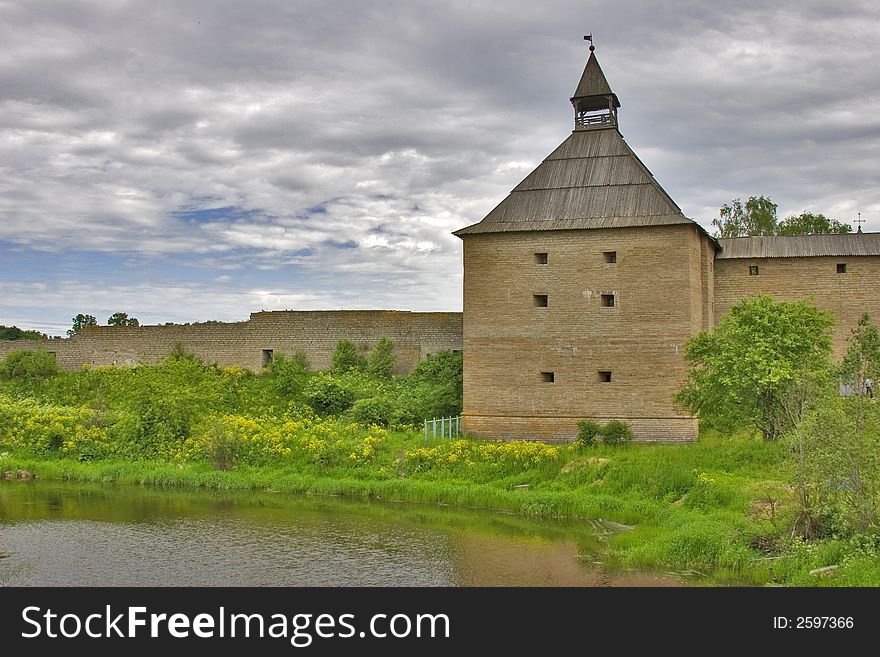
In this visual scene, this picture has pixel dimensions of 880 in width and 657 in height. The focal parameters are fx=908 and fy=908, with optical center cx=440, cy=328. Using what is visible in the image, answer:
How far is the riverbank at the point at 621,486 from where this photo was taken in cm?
1326

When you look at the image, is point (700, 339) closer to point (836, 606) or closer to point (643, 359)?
point (643, 359)

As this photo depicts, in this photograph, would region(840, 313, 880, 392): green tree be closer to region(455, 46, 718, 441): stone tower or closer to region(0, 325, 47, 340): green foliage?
region(455, 46, 718, 441): stone tower

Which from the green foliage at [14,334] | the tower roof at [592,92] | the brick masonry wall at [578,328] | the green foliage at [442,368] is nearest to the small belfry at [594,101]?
the tower roof at [592,92]

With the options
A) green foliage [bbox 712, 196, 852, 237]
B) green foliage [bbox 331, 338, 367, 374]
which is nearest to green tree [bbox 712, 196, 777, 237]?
green foliage [bbox 712, 196, 852, 237]

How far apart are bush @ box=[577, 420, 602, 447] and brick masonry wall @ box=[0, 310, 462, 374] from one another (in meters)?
8.21

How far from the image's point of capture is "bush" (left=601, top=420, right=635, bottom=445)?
2258 cm

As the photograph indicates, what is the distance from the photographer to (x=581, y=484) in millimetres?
19781

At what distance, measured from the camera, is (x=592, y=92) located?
2650 cm

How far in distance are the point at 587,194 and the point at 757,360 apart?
7870 millimetres

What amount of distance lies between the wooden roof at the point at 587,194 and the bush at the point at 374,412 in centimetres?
530

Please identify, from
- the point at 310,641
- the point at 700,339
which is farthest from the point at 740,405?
the point at 310,641

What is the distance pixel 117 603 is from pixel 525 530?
27.4 ft

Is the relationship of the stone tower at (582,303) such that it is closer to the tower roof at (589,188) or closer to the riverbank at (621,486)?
the tower roof at (589,188)

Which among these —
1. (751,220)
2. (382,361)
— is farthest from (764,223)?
(382,361)
